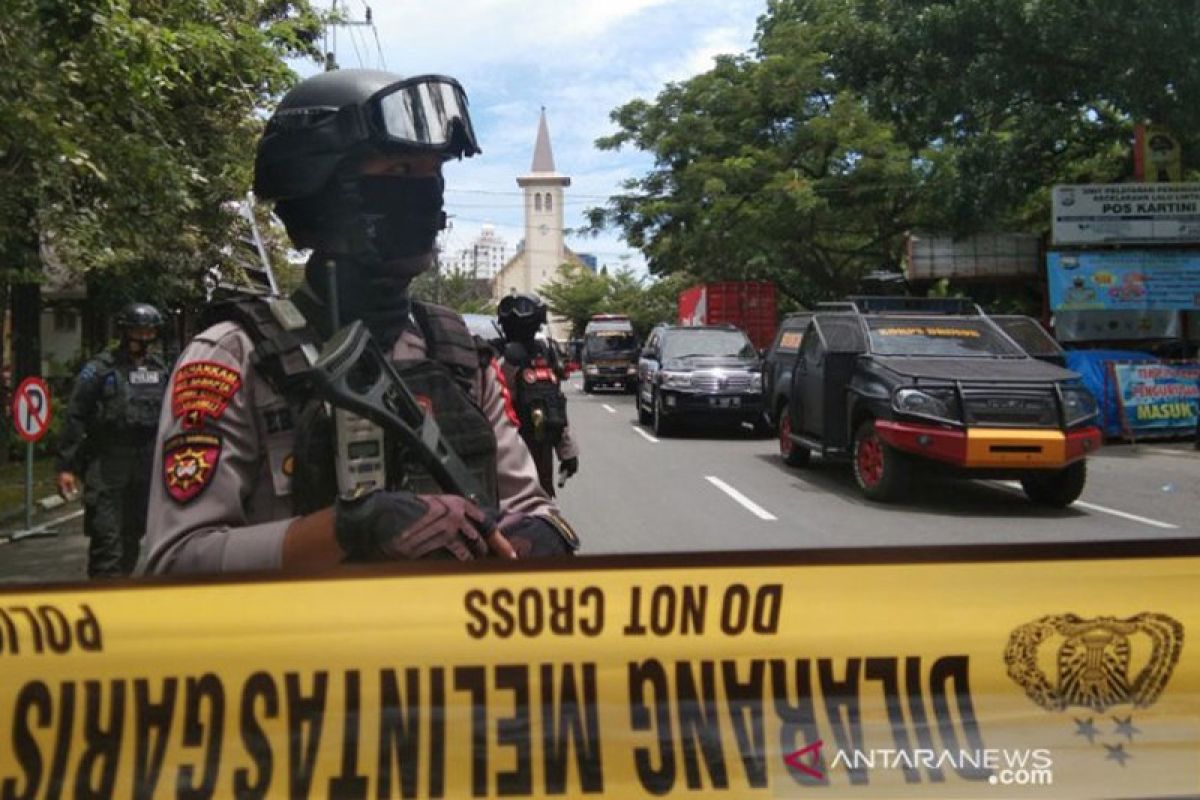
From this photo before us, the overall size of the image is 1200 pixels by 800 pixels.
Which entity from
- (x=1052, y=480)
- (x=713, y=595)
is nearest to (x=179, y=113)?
(x=1052, y=480)

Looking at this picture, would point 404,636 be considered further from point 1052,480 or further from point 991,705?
point 1052,480

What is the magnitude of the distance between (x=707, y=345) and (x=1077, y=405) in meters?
8.54

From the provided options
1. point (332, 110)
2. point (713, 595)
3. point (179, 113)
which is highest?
point (179, 113)

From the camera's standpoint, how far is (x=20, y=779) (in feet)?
→ 4.80

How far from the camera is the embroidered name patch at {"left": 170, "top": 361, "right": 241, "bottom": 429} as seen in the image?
1647 mm

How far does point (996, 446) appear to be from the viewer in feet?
28.7

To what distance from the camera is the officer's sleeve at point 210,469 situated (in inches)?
62.4

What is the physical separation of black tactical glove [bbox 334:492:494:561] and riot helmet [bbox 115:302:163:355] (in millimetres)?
4852

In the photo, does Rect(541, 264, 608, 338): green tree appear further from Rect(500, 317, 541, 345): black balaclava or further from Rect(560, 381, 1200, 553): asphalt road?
Rect(500, 317, 541, 345): black balaclava

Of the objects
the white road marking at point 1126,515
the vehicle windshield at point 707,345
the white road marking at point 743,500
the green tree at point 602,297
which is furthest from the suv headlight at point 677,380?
the green tree at point 602,297

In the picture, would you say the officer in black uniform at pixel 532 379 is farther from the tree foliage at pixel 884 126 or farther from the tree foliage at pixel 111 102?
the tree foliage at pixel 884 126

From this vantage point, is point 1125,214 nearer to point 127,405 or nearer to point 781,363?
point 781,363

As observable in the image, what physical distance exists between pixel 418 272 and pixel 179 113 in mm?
9366

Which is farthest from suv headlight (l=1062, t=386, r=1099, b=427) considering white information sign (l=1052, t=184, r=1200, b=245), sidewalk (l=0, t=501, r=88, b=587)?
white information sign (l=1052, t=184, r=1200, b=245)
